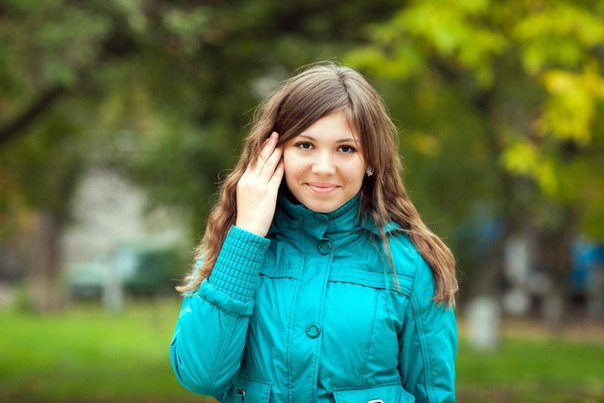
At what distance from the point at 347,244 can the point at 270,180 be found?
0.25m

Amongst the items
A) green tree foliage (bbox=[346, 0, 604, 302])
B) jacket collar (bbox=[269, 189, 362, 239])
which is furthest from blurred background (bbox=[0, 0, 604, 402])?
jacket collar (bbox=[269, 189, 362, 239])

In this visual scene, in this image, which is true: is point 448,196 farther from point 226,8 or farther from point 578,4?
point 578,4

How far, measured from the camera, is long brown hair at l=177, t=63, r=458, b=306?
2236 mm

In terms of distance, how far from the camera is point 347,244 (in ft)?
7.39

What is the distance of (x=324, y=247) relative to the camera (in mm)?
2238

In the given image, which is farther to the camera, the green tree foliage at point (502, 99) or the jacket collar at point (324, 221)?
the green tree foliage at point (502, 99)

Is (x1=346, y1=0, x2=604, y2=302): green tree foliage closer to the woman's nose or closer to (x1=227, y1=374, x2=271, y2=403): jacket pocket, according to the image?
the woman's nose

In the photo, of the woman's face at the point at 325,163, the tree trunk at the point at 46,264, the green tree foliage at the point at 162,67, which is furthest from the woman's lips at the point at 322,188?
the tree trunk at the point at 46,264

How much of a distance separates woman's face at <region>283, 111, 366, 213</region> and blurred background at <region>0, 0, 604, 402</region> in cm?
67

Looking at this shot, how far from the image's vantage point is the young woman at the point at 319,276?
213 cm

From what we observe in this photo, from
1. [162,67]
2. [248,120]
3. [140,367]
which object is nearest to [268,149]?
[162,67]

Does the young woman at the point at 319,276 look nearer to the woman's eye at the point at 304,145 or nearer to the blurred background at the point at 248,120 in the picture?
the woman's eye at the point at 304,145

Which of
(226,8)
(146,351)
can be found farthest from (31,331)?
(226,8)

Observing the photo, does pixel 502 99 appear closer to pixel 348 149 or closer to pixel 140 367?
pixel 140 367
